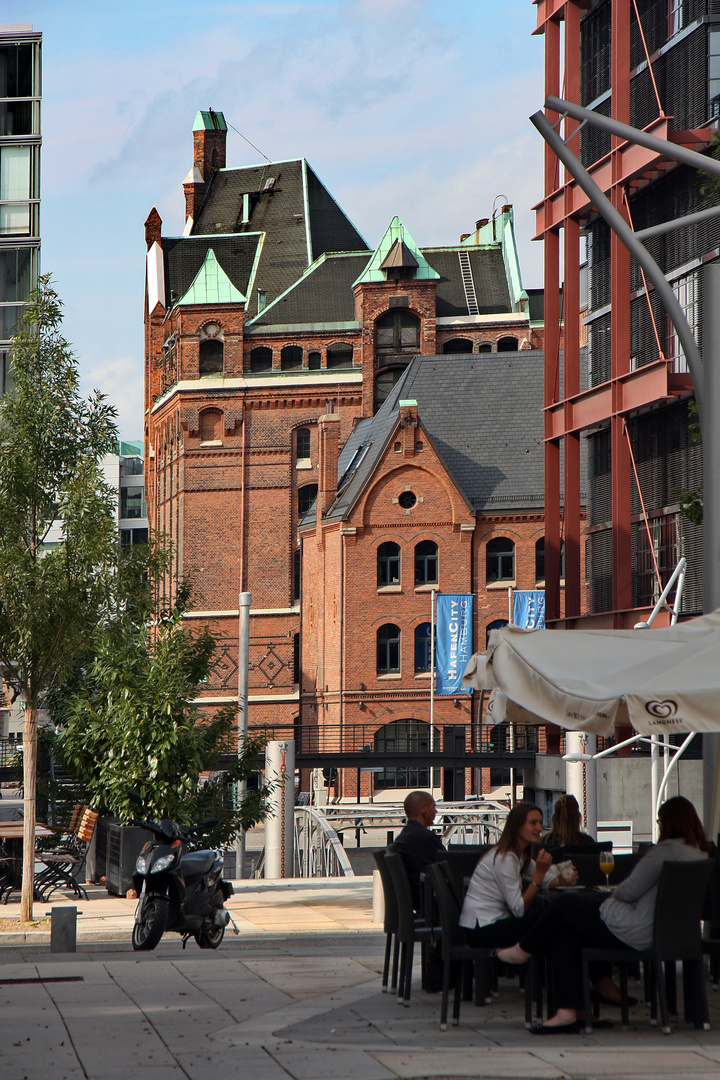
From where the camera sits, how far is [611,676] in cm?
812

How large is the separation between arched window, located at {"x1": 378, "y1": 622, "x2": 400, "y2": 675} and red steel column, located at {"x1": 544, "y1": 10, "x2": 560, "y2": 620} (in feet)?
58.2

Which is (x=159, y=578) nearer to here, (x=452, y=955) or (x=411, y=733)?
(x=452, y=955)

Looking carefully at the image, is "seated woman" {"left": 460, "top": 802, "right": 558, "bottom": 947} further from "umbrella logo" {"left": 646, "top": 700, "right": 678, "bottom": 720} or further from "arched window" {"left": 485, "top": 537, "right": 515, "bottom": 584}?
"arched window" {"left": 485, "top": 537, "right": 515, "bottom": 584}

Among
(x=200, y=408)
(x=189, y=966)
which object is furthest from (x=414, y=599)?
(x=189, y=966)

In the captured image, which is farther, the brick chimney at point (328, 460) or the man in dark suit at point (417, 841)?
the brick chimney at point (328, 460)

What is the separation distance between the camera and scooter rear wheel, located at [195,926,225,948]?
12.7 metres

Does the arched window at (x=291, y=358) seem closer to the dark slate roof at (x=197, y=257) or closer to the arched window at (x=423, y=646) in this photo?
the dark slate roof at (x=197, y=257)

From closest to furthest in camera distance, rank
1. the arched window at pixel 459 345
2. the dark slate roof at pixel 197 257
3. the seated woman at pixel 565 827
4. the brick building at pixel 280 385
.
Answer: the seated woman at pixel 565 827 < the brick building at pixel 280 385 < the arched window at pixel 459 345 < the dark slate roof at pixel 197 257

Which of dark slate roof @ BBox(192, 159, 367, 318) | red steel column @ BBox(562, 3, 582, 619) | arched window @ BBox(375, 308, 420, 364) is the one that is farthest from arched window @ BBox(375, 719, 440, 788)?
dark slate roof @ BBox(192, 159, 367, 318)

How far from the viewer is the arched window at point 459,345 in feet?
197

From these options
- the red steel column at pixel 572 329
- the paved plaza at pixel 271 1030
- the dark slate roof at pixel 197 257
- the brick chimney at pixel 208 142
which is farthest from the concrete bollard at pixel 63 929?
the brick chimney at pixel 208 142

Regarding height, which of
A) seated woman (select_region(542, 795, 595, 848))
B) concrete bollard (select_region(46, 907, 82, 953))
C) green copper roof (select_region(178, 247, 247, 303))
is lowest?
concrete bollard (select_region(46, 907, 82, 953))

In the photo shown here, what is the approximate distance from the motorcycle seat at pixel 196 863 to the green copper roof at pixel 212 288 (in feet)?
160

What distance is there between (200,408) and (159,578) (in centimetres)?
4416
